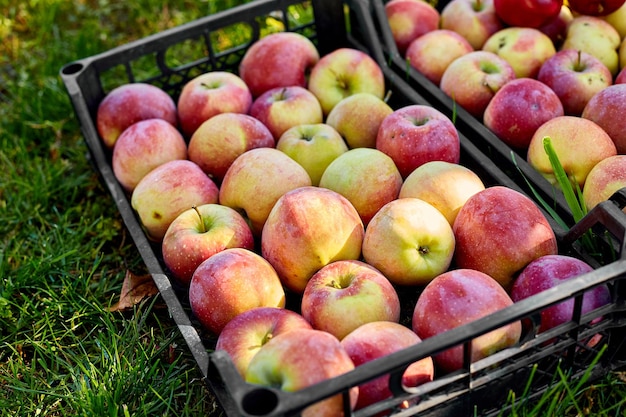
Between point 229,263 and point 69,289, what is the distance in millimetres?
734

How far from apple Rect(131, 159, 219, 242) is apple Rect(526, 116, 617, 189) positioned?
98 centimetres

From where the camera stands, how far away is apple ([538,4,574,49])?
8.87 ft

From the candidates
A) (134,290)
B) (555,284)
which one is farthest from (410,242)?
(134,290)

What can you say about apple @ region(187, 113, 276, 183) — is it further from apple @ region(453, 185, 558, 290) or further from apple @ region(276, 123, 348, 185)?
apple @ region(453, 185, 558, 290)

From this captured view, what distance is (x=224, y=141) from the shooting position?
2.29 meters

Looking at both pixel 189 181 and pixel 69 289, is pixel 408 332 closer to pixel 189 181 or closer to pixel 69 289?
pixel 189 181

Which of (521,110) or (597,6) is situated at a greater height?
(597,6)

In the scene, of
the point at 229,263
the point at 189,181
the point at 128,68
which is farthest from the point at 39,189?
the point at 229,263

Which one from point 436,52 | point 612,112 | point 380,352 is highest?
point 436,52

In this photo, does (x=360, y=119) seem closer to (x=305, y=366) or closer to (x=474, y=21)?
(x=474, y=21)

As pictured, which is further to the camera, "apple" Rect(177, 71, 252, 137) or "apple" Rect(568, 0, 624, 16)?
"apple" Rect(568, 0, 624, 16)

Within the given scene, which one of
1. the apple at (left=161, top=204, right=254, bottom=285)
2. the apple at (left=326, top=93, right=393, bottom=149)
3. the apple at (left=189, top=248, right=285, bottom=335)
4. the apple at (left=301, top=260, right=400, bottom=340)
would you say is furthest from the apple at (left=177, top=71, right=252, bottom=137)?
the apple at (left=301, top=260, right=400, bottom=340)

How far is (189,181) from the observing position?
7.13 feet

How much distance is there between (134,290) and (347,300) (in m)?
0.87
